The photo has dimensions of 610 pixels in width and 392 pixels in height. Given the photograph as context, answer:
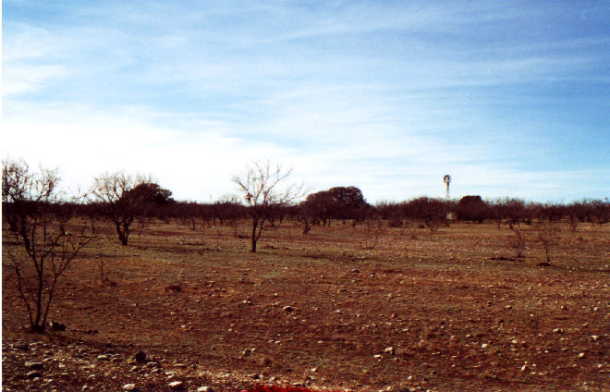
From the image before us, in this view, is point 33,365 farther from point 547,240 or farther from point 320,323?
point 547,240

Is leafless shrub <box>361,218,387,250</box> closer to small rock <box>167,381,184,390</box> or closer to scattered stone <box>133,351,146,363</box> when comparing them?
scattered stone <box>133,351,146,363</box>

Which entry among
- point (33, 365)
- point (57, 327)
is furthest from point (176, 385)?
point (57, 327)

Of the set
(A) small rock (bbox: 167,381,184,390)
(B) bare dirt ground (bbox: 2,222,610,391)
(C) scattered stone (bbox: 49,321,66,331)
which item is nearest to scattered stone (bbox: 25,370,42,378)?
(B) bare dirt ground (bbox: 2,222,610,391)

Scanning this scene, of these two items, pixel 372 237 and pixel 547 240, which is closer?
pixel 547 240

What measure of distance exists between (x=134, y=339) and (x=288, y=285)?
4.91 m

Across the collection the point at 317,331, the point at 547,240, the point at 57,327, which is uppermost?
the point at 547,240

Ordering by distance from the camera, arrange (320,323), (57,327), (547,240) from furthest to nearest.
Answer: (547,240) < (320,323) < (57,327)

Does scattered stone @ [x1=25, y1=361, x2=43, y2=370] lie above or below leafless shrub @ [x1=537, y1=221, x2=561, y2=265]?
below

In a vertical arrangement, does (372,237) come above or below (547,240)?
below

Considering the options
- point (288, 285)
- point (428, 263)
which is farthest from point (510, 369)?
point (428, 263)

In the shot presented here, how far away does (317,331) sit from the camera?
7.95 metres

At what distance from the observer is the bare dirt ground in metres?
5.81

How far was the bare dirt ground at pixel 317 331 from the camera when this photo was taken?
5.81m

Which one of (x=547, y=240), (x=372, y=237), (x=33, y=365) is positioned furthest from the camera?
(x=372, y=237)
